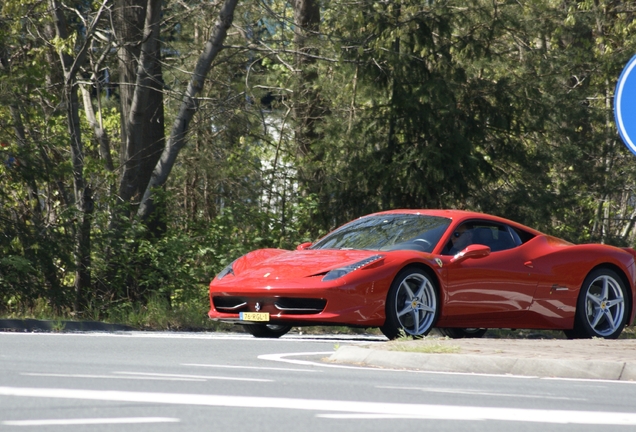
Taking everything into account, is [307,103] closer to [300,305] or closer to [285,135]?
[285,135]

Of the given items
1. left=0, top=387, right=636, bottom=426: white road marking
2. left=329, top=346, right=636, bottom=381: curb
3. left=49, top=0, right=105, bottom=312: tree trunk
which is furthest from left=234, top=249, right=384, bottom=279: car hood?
left=49, top=0, right=105, bottom=312: tree trunk

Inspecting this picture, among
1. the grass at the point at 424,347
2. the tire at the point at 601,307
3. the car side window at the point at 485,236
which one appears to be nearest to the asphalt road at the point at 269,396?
the grass at the point at 424,347

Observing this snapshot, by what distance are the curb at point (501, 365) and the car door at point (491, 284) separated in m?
2.81

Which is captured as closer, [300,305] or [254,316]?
[300,305]

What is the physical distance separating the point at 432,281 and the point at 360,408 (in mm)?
5788

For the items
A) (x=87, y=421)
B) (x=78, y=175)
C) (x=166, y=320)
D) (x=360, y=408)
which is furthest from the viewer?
(x=78, y=175)

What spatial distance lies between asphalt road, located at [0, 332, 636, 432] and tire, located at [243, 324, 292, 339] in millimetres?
2973

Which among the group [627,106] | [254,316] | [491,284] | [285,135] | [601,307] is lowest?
[601,307]

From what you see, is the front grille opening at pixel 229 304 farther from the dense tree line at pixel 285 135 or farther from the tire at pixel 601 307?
the dense tree line at pixel 285 135

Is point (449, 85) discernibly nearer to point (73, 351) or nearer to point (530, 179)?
point (530, 179)

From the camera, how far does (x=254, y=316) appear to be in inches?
461

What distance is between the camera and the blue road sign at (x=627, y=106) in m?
9.33

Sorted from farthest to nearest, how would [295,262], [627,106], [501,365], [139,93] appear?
[139,93], [295,262], [627,106], [501,365]

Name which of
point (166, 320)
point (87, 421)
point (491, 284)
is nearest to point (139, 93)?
point (166, 320)
